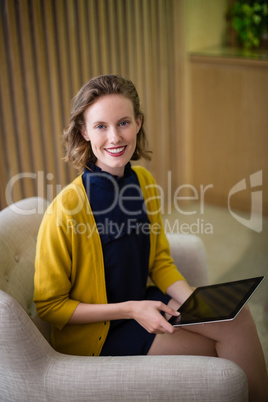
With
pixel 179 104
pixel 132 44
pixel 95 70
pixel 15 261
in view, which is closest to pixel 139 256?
pixel 15 261

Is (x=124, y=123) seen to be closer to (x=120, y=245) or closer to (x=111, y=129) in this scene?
(x=111, y=129)

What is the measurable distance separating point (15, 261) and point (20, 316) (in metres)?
0.35

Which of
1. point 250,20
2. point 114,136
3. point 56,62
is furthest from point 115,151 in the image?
point 250,20

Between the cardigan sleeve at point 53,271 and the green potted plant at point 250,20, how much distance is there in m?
2.41

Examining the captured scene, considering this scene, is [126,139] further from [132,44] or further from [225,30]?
[225,30]

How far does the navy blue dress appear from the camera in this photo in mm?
1477

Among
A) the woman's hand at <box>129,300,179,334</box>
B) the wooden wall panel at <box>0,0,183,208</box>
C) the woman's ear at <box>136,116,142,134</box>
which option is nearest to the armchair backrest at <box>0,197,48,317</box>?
the woman's hand at <box>129,300,179,334</box>

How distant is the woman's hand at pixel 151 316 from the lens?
52.7 inches

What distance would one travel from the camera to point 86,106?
141cm

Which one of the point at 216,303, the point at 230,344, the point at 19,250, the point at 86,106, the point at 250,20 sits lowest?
the point at 230,344

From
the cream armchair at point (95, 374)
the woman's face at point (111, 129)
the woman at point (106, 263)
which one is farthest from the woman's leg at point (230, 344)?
the woman's face at point (111, 129)

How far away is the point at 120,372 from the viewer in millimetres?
1237

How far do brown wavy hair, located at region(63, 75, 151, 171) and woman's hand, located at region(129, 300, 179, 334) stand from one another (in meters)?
0.45

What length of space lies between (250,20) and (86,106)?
2257 mm
